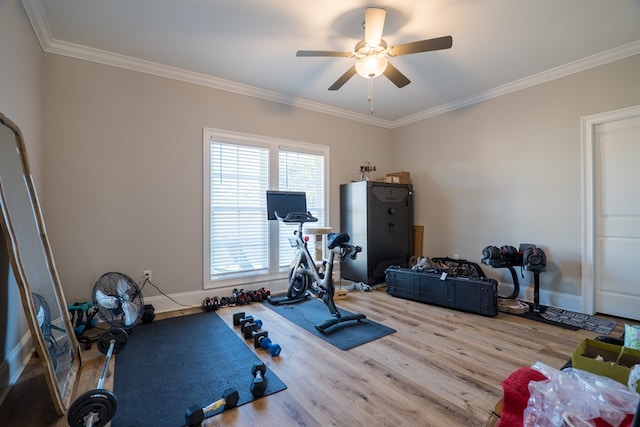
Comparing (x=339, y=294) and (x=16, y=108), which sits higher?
(x=16, y=108)

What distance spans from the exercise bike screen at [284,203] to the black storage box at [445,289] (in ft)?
5.01

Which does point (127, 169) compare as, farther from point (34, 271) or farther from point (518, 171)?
point (518, 171)

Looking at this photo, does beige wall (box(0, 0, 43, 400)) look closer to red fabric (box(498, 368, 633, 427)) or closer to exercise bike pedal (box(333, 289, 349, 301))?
red fabric (box(498, 368, 633, 427))

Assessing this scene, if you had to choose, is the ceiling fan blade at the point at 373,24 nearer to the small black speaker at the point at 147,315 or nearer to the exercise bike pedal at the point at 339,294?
the exercise bike pedal at the point at 339,294

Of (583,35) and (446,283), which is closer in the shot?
(583,35)

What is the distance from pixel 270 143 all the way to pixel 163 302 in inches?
92.0

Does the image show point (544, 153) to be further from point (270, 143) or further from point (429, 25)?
point (270, 143)

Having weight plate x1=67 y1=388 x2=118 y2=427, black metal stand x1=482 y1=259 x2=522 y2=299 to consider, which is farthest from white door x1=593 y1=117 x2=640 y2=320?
weight plate x1=67 y1=388 x2=118 y2=427

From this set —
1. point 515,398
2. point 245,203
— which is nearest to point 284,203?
point 245,203

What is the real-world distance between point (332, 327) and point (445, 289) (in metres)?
1.52

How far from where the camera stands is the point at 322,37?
275 centimetres

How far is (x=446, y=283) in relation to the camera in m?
3.46

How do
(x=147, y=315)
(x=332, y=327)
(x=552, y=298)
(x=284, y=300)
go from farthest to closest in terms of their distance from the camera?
(x=284, y=300), (x=552, y=298), (x=147, y=315), (x=332, y=327)

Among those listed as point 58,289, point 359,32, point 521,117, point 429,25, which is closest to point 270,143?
point 359,32
